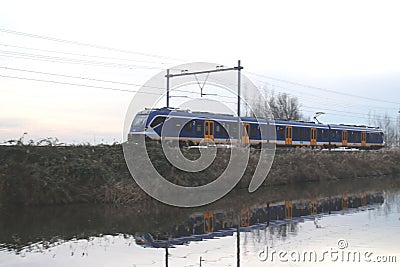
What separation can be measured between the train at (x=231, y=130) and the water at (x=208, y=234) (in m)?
8.83

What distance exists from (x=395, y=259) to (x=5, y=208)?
39.6ft

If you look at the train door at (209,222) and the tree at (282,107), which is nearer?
the train door at (209,222)

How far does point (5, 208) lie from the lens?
16.1 meters

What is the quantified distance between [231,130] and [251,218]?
54.1 feet

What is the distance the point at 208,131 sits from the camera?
29.0 metres

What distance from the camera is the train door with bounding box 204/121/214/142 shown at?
28.8 m

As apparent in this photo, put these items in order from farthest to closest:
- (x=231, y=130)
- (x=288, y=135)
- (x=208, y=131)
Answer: (x=288, y=135) < (x=231, y=130) < (x=208, y=131)

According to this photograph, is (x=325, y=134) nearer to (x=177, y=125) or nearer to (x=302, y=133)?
(x=302, y=133)

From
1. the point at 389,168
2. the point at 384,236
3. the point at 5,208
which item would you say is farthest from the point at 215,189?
the point at 389,168

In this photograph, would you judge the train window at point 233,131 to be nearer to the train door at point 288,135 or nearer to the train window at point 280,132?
the train window at point 280,132

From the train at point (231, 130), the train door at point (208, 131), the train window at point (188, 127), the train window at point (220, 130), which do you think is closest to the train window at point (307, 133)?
the train at point (231, 130)

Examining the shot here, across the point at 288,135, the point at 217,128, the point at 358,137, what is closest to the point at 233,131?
the point at 217,128

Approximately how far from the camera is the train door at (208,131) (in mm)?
28781

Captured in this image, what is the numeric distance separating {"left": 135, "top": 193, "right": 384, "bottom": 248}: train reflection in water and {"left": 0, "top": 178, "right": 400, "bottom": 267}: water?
0.02m
